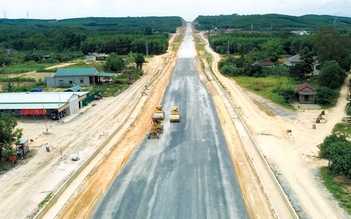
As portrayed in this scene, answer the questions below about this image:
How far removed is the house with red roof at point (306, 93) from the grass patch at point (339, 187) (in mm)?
21014

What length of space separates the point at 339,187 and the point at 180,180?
9.70m

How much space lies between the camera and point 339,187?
2219 centimetres

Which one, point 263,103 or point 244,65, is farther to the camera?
point 244,65

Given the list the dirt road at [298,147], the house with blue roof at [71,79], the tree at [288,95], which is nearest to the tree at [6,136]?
the dirt road at [298,147]

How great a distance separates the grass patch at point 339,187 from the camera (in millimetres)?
20391

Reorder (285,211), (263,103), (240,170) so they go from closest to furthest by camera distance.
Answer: (285,211), (240,170), (263,103)

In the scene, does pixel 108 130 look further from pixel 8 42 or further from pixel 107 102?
pixel 8 42

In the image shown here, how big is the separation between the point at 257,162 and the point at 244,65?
145 ft

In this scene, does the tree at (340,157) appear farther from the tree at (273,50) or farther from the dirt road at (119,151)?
the tree at (273,50)

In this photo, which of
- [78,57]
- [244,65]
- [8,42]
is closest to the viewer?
[244,65]

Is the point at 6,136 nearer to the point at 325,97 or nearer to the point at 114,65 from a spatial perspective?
the point at 325,97

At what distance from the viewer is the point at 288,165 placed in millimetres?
26156

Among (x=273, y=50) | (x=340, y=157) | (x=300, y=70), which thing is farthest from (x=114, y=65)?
(x=340, y=157)

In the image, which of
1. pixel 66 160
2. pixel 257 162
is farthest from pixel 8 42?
pixel 257 162
